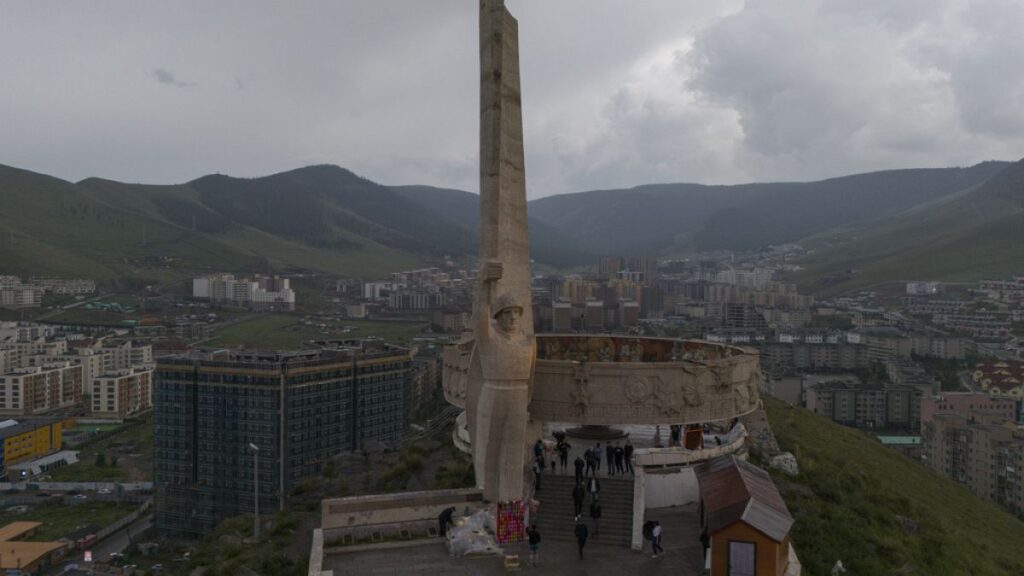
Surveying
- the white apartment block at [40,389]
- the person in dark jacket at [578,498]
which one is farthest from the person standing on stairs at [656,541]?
the white apartment block at [40,389]

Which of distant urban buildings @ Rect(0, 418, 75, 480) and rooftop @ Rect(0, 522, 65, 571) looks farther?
distant urban buildings @ Rect(0, 418, 75, 480)

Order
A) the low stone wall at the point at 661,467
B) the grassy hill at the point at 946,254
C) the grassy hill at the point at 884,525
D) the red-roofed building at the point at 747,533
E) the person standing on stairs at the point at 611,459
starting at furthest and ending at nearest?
the grassy hill at the point at 946,254 → the person standing on stairs at the point at 611,459 → the grassy hill at the point at 884,525 → the low stone wall at the point at 661,467 → the red-roofed building at the point at 747,533

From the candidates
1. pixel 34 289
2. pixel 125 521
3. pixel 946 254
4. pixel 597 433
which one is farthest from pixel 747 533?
pixel 946 254

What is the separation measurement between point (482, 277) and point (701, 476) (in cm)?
644

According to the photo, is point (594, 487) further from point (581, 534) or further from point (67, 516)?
point (67, 516)

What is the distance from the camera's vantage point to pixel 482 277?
56.6 ft

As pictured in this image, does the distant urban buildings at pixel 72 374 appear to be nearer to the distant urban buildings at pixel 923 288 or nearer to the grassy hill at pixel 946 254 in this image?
the distant urban buildings at pixel 923 288

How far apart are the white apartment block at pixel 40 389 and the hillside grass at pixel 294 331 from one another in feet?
55.6

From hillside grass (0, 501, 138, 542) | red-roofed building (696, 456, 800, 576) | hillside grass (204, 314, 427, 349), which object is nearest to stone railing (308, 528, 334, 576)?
red-roofed building (696, 456, 800, 576)

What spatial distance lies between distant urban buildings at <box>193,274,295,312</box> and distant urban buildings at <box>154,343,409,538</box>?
77.1 metres

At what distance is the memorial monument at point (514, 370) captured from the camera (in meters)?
16.6

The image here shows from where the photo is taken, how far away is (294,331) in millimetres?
104688

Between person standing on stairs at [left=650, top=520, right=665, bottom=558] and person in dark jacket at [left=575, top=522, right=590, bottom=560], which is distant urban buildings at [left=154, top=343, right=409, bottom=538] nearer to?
person in dark jacket at [left=575, top=522, right=590, bottom=560]

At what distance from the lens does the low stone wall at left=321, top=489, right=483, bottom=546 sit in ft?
51.9
